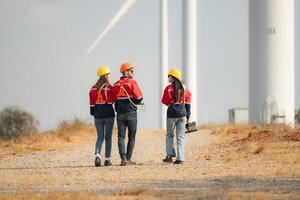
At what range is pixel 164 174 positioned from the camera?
14.2m

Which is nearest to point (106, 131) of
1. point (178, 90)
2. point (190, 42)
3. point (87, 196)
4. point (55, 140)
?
point (178, 90)

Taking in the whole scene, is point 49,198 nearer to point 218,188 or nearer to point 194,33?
point 218,188

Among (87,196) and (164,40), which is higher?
(164,40)

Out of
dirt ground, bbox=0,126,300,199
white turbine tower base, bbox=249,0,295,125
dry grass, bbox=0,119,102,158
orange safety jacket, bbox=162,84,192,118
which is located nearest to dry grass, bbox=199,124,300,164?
dirt ground, bbox=0,126,300,199

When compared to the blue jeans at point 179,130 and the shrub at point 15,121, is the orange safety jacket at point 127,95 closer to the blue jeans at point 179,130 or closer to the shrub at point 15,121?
the blue jeans at point 179,130

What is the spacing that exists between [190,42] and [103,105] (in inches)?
1177

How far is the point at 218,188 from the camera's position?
11672 mm

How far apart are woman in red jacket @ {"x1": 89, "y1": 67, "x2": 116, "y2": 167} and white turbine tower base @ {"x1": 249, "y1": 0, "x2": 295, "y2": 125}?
59.4 feet

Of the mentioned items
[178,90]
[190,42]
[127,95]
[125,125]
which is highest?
[190,42]

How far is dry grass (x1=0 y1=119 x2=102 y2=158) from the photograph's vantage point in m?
24.5

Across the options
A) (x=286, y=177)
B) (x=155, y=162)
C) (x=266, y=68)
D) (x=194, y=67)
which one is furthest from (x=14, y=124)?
(x=286, y=177)

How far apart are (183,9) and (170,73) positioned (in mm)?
30152

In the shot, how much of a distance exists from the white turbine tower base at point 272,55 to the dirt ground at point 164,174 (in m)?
10.7

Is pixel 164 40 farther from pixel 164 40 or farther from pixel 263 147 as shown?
pixel 263 147
